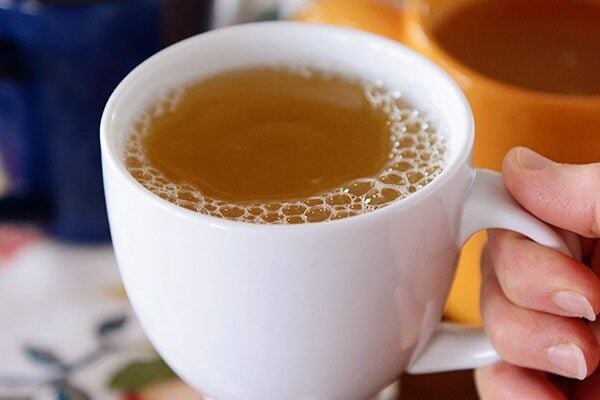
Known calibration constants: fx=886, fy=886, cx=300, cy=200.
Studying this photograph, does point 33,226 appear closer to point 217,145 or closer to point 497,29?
point 217,145

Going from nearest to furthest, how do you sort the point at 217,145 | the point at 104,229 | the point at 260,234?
the point at 260,234, the point at 217,145, the point at 104,229

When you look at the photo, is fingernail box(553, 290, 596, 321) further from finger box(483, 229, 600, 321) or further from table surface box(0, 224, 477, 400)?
table surface box(0, 224, 477, 400)

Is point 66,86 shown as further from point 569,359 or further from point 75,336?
point 569,359

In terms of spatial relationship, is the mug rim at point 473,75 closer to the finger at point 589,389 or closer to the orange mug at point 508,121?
the orange mug at point 508,121

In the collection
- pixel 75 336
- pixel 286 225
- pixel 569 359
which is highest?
pixel 286 225

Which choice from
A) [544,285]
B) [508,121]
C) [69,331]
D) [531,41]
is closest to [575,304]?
[544,285]

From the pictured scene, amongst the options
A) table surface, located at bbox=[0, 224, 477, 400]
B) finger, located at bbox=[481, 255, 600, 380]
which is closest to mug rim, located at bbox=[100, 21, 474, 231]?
finger, located at bbox=[481, 255, 600, 380]

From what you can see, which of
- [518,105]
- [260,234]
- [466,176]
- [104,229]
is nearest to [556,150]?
[518,105]
